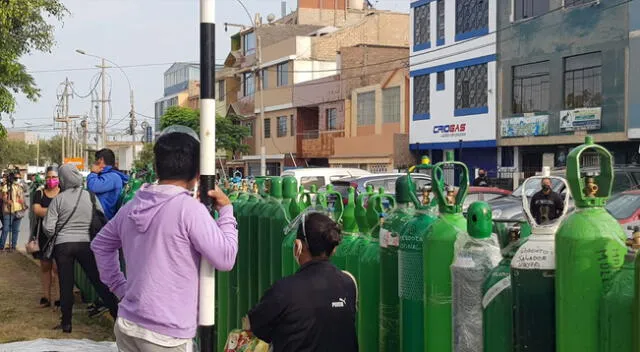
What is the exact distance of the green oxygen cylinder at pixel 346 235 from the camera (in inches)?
161

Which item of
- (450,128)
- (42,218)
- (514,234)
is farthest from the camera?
(450,128)

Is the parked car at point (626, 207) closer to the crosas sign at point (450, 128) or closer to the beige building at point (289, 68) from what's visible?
the crosas sign at point (450, 128)

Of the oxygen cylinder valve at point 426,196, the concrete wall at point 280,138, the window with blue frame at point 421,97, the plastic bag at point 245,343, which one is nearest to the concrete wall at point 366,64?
the window with blue frame at point 421,97

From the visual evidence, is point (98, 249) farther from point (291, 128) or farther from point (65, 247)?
point (291, 128)

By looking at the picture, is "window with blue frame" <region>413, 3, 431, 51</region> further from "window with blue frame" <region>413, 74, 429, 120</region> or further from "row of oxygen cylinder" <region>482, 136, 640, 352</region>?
"row of oxygen cylinder" <region>482, 136, 640, 352</region>

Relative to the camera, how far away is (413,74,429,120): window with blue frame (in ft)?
116

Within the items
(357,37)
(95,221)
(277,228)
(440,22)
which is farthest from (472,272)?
(357,37)

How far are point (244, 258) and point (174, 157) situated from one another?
2.27 meters

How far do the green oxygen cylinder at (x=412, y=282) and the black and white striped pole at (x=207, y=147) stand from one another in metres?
0.82

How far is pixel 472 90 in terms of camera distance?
1270 inches

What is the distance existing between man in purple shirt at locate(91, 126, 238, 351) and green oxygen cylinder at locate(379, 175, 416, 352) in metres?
0.73

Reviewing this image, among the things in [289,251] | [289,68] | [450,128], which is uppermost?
[289,68]

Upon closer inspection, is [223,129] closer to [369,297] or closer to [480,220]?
[369,297]

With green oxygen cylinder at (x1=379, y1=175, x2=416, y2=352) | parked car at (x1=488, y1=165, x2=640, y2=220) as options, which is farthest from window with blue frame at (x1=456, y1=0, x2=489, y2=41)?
green oxygen cylinder at (x1=379, y1=175, x2=416, y2=352)
